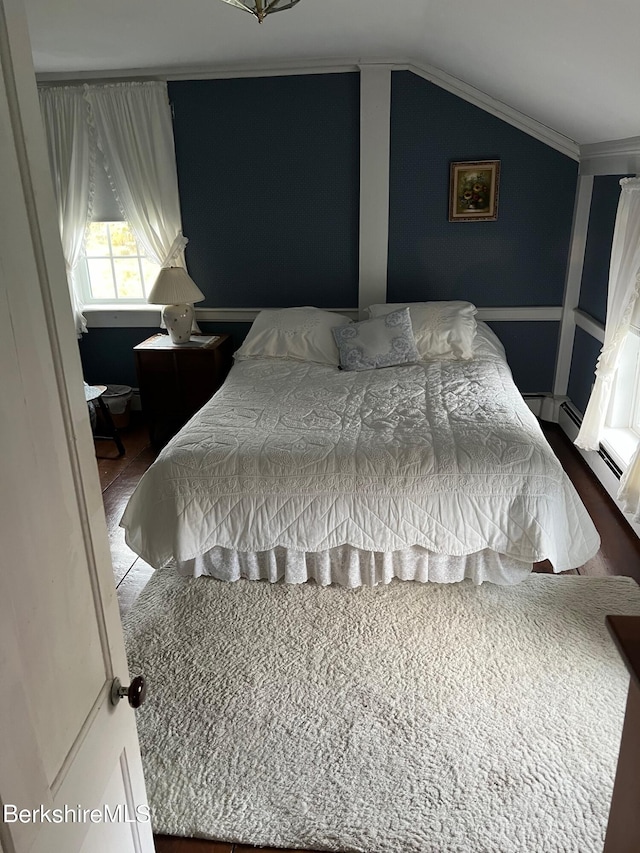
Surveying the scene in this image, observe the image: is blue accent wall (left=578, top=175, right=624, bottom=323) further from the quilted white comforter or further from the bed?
the quilted white comforter

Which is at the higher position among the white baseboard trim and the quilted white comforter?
the quilted white comforter

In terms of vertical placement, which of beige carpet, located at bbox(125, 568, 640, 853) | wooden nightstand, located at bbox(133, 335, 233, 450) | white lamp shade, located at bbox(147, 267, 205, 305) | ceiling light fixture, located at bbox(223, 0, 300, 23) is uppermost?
ceiling light fixture, located at bbox(223, 0, 300, 23)

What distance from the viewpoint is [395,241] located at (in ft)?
13.7

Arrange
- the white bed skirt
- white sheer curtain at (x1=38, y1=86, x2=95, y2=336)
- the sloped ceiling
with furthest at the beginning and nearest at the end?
white sheer curtain at (x1=38, y1=86, x2=95, y2=336)
the white bed skirt
the sloped ceiling

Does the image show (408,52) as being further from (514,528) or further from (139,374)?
(514,528)

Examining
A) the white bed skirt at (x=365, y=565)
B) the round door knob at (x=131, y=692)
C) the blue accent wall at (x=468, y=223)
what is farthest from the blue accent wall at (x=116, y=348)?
the round door knob at (x=131, y=692)

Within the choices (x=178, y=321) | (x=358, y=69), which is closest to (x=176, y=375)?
(x=178, y=321)

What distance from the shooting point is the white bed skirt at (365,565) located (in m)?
2.59

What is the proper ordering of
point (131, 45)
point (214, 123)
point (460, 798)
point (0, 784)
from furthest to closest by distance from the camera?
point (214, 123), point (131, 45), point (460, 798), point (0, 784)

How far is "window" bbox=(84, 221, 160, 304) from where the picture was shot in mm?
4504

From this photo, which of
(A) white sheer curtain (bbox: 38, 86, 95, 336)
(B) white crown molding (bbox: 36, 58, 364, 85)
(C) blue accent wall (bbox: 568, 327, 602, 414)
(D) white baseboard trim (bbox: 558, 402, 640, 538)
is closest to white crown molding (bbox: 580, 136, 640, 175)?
(C) blue accent wall (bbox: 568, 327, 602, 414)

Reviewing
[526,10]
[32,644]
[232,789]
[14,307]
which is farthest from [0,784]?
[526,10]

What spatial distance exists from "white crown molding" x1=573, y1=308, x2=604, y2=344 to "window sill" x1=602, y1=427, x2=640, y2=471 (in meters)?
0.53

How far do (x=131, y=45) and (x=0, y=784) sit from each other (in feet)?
12.1
